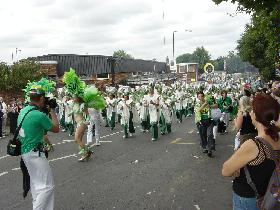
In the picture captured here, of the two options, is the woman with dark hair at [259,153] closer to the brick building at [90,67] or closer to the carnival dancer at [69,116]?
the carnival dancer at [69,116]

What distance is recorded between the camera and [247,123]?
Result: 729 centimetres

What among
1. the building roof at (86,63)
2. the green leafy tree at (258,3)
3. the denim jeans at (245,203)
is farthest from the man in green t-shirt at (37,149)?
the building roof at (86,63)

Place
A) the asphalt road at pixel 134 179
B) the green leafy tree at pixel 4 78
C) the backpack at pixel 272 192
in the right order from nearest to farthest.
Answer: the backpack at pixel 272 192
the asphalt road at pixel 134 179
the green leafy tree at pixel 4 78

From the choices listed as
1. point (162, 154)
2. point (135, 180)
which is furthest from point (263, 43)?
point (135, 180)

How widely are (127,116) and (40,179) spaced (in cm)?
1099

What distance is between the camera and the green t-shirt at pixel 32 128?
5141 millimetres

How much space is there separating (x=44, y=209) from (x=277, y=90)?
6.66 meters

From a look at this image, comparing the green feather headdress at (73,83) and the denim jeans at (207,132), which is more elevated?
the green feather headdress at (73,83)

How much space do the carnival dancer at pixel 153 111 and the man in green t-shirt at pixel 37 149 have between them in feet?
31.3

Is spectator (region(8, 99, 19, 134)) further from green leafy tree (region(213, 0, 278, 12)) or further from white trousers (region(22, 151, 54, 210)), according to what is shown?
white trousers (region(22, 151, 54, 210))

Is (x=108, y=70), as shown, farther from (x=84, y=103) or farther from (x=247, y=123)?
(x=247, y=123)

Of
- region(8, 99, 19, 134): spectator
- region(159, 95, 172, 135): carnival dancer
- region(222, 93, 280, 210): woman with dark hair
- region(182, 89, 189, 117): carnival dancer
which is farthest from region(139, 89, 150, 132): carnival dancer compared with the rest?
region(222, 93, 280, 210): woman with dark hair

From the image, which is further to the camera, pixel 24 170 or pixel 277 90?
pixel 277 90

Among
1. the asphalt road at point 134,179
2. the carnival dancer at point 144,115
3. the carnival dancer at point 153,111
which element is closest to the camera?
the asphalt road at point 134,179
